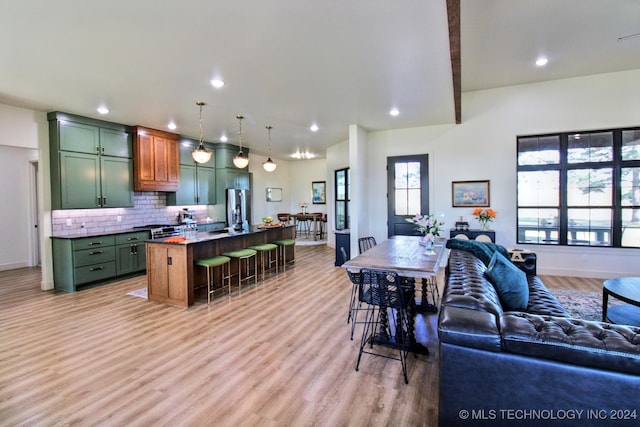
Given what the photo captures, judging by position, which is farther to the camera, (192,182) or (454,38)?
(192,182)

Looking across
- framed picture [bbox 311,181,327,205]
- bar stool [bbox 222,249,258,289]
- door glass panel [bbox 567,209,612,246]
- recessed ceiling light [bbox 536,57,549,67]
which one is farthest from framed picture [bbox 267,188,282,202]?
door glass panel [bbox 567,209,612,246]

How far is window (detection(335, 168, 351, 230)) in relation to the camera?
27.8 feet

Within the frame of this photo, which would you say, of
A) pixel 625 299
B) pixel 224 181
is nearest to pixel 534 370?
pixel 625 299

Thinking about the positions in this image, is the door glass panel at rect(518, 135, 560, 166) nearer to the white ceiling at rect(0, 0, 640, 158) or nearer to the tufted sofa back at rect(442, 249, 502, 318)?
the white ceiling at rect(0, 0, 640, 158)

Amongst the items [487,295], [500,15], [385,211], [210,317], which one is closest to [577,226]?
[385,211]

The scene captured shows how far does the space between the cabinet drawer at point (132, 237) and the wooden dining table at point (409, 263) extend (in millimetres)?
4559

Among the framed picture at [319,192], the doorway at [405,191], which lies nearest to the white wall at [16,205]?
the doorway at [405,191]

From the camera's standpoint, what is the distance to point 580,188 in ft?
18.5

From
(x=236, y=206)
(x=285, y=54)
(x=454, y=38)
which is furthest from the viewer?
(x=236, y=206)

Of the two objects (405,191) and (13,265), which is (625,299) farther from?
(13,265)

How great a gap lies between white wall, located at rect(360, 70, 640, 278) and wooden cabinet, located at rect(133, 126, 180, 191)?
4.35 meters

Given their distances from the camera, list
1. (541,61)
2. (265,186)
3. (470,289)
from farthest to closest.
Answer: (265,186) < (541,61) < (470,289)

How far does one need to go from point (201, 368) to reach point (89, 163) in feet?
15.1

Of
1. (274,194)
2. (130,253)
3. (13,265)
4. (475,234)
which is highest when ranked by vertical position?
(274,194)
